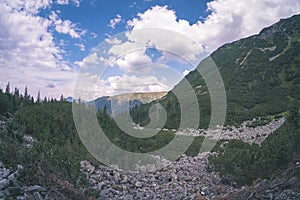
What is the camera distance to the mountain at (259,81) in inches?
2254

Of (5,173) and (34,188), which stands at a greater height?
(5,173)

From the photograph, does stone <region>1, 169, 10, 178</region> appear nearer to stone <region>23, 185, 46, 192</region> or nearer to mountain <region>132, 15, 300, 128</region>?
stone <region>23, 185, 46, 192</region>

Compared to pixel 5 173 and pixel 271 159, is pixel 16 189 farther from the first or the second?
pixel 271 159

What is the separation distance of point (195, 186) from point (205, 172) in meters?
3.02

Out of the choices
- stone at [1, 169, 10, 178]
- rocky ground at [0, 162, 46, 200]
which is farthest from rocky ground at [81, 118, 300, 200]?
stone at [1, 169, 10, 178]

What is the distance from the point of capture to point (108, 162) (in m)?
17.3

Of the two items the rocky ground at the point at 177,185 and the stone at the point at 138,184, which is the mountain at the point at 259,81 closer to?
the rocky ground at the point at 177,185

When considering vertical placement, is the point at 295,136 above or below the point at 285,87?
below

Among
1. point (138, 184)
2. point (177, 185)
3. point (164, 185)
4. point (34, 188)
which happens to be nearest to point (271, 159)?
point (177, 185)

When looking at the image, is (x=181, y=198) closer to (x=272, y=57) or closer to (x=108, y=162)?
(x=108, y=162)

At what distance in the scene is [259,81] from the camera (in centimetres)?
8056

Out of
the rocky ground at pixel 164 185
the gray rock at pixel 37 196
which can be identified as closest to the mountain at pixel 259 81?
the rocky ground at pixel 164 185

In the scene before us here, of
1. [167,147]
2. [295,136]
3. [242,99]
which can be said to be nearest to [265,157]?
[295,136]

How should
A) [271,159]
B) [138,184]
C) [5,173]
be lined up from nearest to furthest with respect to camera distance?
[5,173], [271,159], [138,184]
